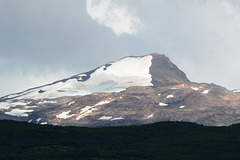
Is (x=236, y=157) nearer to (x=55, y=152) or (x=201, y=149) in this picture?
(x=201, y=149)

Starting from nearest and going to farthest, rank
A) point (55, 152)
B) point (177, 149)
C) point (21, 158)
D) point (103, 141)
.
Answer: point (21, 158), point (55, 152), point (177, 149), point (103, 141)

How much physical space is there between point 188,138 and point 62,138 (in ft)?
79.5

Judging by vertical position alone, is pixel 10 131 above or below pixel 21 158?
above

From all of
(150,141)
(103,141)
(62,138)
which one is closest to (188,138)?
(150,141)

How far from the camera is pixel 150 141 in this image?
88.2m

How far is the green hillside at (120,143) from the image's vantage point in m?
70.9

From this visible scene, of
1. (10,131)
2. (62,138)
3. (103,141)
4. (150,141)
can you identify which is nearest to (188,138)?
(150,141)

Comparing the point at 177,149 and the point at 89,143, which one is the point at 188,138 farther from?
the point at 89,143

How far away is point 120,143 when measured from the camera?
83.9 m

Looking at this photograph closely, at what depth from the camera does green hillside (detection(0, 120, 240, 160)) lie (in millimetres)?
70938

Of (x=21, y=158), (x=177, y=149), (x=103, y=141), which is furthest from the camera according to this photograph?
(x=103, y=141)

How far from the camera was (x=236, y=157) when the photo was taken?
69.6 m

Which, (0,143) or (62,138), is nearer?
(0,143)

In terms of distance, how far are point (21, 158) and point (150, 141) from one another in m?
28.7
